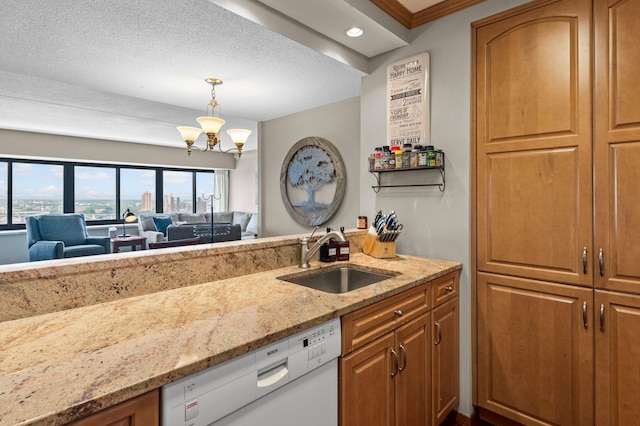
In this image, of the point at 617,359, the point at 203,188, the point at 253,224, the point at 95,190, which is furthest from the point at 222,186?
the point at 617,359

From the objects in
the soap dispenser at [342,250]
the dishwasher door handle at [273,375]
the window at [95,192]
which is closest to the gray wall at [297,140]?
the soap dispenser at [342,250]

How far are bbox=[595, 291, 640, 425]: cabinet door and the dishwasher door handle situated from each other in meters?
1.51

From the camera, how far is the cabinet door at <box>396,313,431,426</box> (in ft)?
4.99

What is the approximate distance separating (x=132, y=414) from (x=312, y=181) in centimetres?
324

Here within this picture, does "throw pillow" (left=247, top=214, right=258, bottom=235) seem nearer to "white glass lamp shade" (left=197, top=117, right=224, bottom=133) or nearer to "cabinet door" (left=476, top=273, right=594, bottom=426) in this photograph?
"white glass lamp shade" (left=197, top=117, right=224, bottom=133)

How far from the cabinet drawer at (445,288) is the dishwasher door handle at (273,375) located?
1.01 metres

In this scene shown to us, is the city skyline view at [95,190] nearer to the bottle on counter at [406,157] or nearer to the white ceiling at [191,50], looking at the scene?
the white ceiling at [191,50]

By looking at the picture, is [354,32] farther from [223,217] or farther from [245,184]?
[245,184]

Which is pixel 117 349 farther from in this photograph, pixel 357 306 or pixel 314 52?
pixel 314 52

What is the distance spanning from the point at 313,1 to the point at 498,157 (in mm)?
1312

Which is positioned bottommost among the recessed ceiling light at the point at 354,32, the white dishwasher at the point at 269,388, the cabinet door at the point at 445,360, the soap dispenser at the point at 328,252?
the cabinet door at the point at 445,360

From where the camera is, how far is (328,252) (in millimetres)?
2023

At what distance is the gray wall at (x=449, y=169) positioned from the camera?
Answer: 1974 millimetres

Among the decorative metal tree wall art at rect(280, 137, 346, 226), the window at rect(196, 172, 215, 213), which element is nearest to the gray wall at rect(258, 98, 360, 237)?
the decorative metal tree wall art at rect(280, 137, 346, 226)
